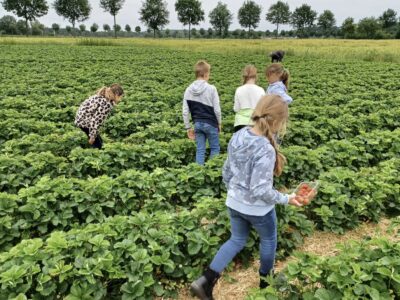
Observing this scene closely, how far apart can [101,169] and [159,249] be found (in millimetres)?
2594

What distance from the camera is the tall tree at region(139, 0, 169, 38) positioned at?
86.0m

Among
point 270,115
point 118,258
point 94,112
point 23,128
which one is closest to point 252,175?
point 270,115

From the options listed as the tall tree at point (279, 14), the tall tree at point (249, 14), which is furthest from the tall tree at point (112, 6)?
the tall tree at point (279, 14)

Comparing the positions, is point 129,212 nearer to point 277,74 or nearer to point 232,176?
point 232,176

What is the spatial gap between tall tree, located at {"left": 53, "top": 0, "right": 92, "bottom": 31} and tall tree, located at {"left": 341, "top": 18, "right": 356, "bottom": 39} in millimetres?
57925

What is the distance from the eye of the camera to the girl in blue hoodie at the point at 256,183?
2.88m

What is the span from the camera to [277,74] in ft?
17.9

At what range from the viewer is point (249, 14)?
101 meters

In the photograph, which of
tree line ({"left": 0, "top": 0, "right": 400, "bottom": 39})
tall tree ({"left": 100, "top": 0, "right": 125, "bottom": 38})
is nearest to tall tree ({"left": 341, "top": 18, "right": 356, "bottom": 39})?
tree line ({"left": 0, "top": 0, "right": 400, "bottom": 39})

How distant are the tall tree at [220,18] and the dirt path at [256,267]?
98368mm

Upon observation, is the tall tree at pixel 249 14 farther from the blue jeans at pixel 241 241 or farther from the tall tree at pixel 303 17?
the blue jeans at pixel 241 241

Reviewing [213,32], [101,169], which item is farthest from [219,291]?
[213,32]

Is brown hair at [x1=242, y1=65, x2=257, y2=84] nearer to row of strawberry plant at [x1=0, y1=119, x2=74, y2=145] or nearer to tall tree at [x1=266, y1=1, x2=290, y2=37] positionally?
row of strawberry plant at [x1=0, y1=119, x2=74, y2=145]

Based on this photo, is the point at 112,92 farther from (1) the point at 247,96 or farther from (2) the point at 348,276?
(2) the point at 348,276
